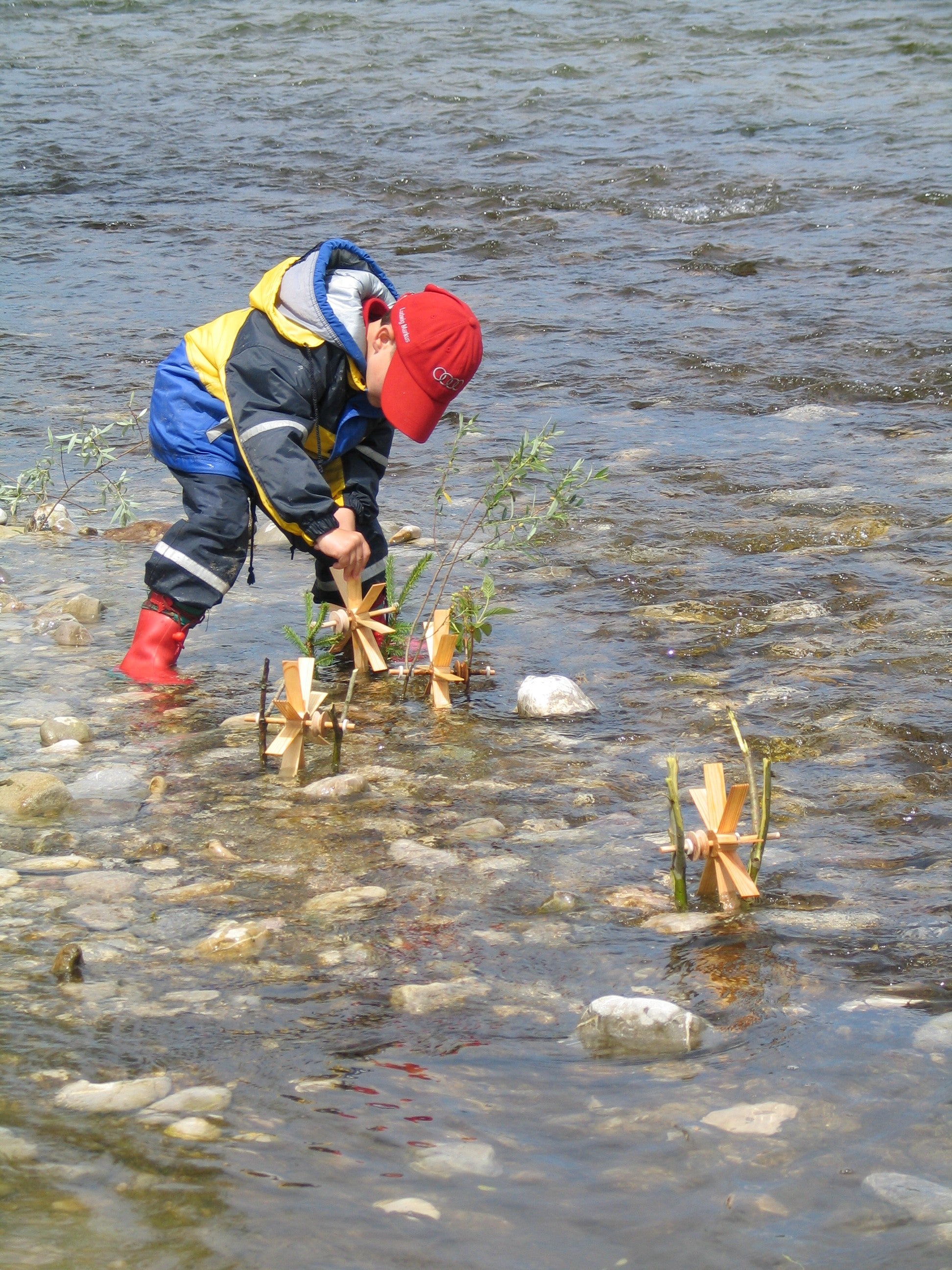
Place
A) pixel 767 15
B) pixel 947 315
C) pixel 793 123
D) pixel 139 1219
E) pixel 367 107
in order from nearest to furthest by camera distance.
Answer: pixel 139 1219, pixel 947 315, pixel 793 123, pixel 367 107, pixel 767 15

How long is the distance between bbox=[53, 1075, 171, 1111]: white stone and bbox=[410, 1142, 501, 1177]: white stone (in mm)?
381

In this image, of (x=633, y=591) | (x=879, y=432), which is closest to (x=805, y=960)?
(x=633, y=591)

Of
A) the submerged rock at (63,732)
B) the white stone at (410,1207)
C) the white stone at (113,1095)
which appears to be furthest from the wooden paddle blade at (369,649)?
the white stone at (410,1207)

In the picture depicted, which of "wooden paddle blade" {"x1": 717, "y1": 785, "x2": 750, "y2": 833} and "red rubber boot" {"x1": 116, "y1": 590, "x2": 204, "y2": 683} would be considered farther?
"red rubber boot" {"x1": 116, "y1": 590, "x2": 204, "y2": 683}

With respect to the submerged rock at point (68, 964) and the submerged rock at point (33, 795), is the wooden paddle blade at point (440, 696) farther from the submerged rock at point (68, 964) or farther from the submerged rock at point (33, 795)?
the submerged rock at point (68, 964)

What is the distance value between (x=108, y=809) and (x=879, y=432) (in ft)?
13.2

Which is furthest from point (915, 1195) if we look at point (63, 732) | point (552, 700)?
point (63, 732)

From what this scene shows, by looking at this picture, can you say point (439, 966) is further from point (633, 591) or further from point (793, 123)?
point (793, 123)

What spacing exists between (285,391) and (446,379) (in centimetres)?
42

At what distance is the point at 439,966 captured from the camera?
7.87 feet

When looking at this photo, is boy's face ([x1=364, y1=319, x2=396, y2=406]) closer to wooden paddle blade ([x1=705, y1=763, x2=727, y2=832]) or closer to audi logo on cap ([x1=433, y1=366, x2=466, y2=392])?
audi logo on cap ([x1=433, y1=366, x2=466, y2=392])

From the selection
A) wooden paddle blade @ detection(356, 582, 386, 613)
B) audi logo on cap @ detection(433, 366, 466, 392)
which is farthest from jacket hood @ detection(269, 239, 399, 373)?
wooden paddle blade @ detection(356, 582, 386, 613)

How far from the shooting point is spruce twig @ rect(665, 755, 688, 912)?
2.46 metres

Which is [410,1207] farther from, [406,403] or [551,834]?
[406,403]
